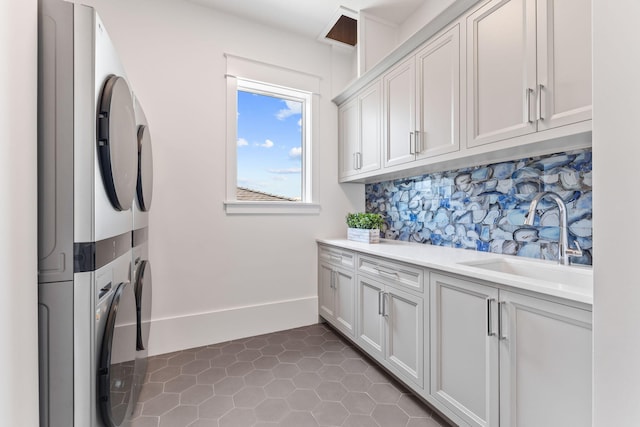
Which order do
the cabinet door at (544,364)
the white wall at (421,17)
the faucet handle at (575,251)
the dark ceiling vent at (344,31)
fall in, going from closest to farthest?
the cabinet door at (544,364)
the faucet handle at (575,251)
the white wall at (421,17)
the dark ceiling vent at (344,31)

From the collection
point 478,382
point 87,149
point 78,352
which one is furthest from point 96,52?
point 478,382

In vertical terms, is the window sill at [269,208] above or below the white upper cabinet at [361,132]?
below

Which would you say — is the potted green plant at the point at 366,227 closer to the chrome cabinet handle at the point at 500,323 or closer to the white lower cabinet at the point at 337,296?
the white lower cabinet at the point at 337,296

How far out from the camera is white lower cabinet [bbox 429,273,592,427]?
100 centimetres

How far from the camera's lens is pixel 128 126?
1.21 meters

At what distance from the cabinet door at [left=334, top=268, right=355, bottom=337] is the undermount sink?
1.05 meters

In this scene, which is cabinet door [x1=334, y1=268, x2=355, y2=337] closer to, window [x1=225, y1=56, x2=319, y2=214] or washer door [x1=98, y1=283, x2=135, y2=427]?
window [x1=225, y1=56, x2=319, y2=214]

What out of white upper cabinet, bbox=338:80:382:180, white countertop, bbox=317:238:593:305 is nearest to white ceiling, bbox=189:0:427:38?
white upper cabinet, bbox=338:80:382:180

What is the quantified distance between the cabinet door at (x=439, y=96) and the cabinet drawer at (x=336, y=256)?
3.29 ft

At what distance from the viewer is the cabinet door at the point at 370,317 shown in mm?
1976

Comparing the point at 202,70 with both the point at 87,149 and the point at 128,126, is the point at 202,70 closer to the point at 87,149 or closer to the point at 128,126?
the point at 128,126

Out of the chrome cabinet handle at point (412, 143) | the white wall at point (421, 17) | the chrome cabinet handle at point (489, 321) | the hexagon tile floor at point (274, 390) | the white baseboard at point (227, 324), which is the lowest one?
the hexagon tile floor at point (274, 390)

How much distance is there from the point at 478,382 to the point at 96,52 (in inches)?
79.7
